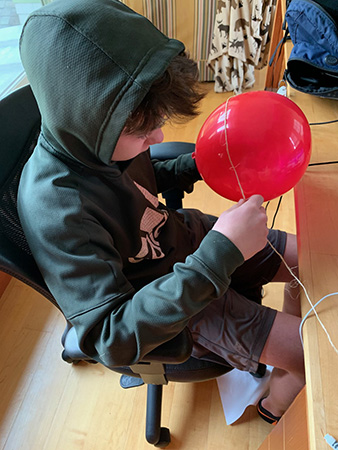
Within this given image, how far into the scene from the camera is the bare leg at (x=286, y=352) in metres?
0.79

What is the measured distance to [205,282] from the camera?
0.62 m

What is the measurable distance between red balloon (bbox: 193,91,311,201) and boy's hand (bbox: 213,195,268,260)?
0.17 feet

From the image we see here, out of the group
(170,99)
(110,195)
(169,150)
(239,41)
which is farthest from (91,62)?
(239,41)

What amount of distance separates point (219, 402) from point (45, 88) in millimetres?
1124

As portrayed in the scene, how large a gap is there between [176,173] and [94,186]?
325 mm

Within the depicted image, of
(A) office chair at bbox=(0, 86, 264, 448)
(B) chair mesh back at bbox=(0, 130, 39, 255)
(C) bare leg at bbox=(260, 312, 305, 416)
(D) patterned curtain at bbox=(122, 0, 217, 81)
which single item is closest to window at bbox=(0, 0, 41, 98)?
(D) patterned curtain at bbox=(122, 0, 217, 81)

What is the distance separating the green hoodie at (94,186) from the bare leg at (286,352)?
0.87ft

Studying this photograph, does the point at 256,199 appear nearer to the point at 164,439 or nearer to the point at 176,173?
the point at 176,173

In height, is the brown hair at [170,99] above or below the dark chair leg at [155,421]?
above

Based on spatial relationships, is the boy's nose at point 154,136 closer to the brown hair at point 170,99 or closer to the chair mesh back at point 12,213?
the brown hair at point 170,99

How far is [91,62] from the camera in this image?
52cm

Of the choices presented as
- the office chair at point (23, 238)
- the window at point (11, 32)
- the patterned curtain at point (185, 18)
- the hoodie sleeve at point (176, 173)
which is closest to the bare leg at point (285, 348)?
the office chair at point (23, 238)

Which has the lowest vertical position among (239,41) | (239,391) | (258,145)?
(239,391)

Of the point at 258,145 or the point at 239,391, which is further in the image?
the point at 239,391
